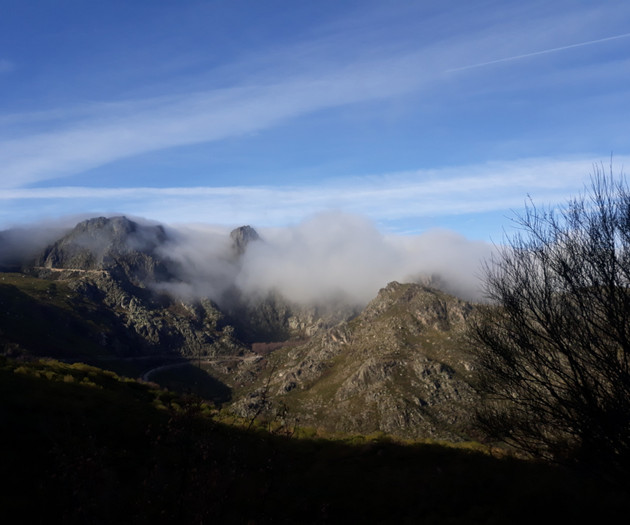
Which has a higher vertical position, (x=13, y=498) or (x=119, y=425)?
(x=13, y=498)

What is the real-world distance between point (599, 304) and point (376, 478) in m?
14.4

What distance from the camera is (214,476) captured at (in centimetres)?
849

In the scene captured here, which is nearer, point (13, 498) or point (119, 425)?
point (13, 498)

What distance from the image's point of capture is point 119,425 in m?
21.8

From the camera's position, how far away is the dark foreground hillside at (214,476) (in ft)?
30.1

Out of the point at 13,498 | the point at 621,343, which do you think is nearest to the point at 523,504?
the point at 621,343

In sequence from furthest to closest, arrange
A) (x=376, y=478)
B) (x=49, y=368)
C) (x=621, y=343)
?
(x=49, y=368) < (x=376, y=478) < (x=621, y=343)

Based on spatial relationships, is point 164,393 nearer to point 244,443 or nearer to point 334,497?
point 244,443

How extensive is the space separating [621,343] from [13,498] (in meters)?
23.9

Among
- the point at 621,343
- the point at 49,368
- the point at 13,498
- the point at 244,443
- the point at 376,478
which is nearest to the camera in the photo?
the point at 13,498

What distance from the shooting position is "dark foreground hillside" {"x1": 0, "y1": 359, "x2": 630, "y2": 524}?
9180 mm

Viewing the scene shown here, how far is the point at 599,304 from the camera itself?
1753cm

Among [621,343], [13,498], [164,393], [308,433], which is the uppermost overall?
[621,343]

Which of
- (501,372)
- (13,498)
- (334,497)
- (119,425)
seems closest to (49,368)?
(119,425)
